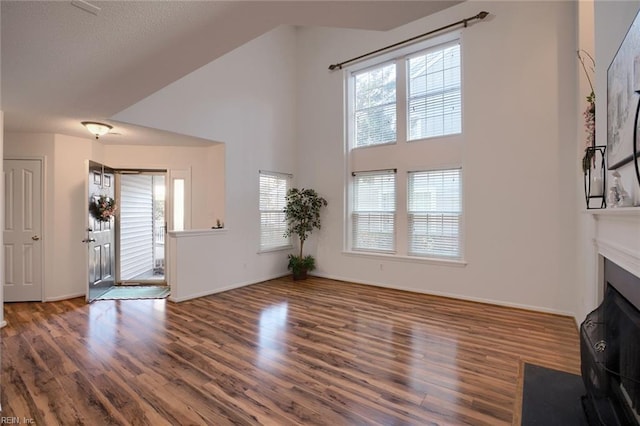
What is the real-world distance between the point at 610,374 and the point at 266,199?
16.9ft

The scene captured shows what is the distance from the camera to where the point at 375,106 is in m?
5.63

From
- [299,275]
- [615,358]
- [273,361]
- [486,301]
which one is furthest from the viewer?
[299,275]

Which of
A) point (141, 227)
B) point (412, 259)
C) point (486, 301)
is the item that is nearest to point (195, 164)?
point (141, 227)

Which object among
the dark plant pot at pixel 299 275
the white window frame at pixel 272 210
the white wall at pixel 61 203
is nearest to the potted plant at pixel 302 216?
the dark plant pot at pixel 299 275

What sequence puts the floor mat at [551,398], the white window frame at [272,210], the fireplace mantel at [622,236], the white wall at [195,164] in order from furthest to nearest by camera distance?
1. the white window frame at [272,210]
2. the white wall at [195,164]
3. the floor mat at [551,398]
4. the fireplace mantel at [622,236]

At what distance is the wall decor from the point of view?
156cm

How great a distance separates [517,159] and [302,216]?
3.63 metres

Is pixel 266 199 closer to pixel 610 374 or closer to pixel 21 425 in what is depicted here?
pixel 21 425

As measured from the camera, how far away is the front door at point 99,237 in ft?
14.8

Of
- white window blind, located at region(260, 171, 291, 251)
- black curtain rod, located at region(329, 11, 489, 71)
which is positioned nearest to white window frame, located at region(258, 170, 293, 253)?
white window blind, located at region(260, 171, 291, 251)

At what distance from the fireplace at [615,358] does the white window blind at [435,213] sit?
278 cm

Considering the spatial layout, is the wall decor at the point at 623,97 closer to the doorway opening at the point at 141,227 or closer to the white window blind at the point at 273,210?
the white window blind at the point at 273,210

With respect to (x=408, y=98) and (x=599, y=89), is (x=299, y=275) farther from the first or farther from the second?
(x=599, y=89)

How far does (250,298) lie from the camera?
4656 mm
